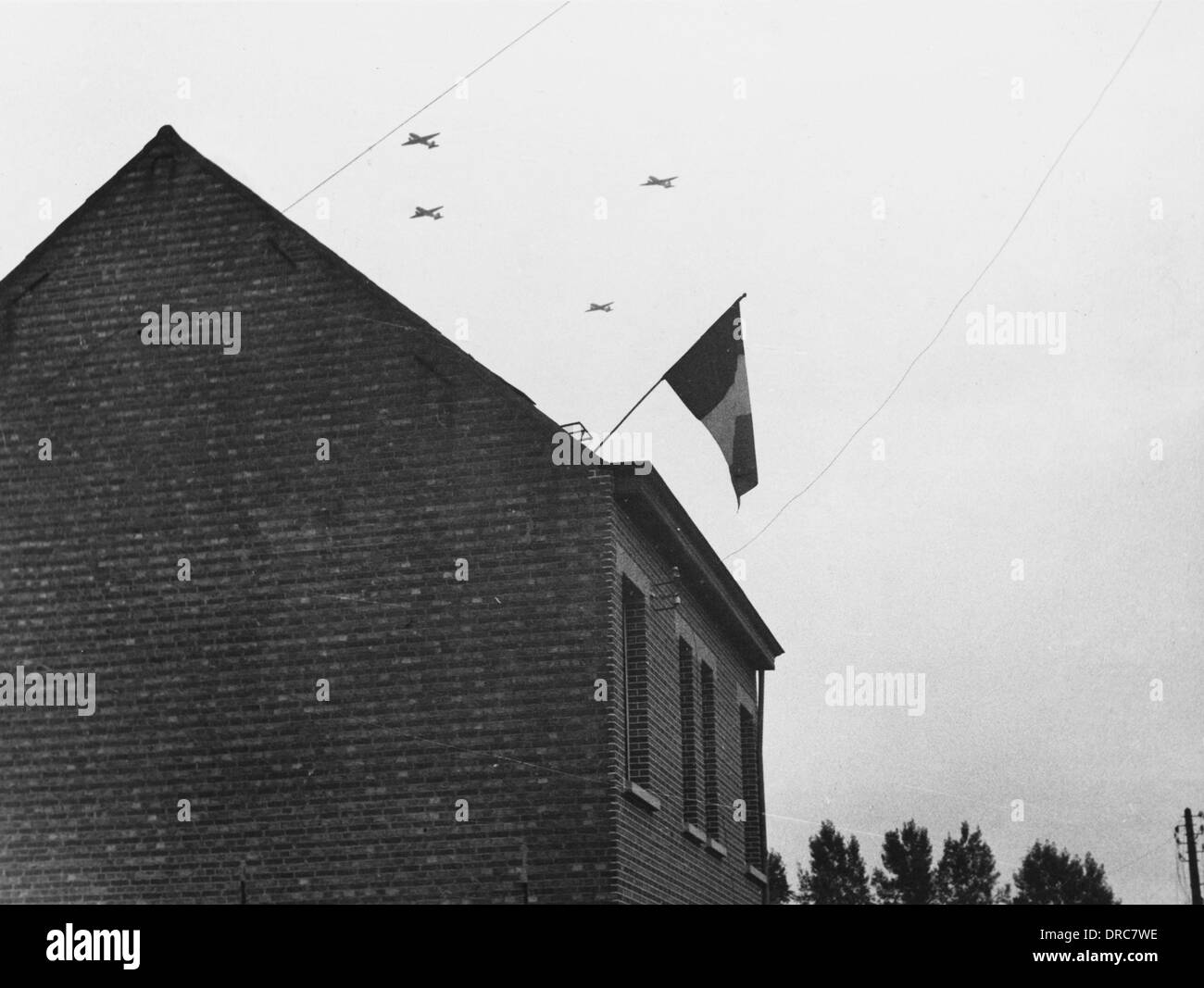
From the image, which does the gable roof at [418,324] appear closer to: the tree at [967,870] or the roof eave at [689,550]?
the roof eave at [689,550]

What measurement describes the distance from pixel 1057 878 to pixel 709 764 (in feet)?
232

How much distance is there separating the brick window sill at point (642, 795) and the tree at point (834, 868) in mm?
81964

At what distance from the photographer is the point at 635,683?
1568 centimetres

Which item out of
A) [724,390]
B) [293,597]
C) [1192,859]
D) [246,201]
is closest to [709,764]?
[724,390]

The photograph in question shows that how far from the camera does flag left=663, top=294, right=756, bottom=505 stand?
611 inches


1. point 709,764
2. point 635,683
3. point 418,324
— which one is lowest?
point 709,764

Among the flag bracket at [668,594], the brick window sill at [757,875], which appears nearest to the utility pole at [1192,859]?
the brick window sill at [757,875]

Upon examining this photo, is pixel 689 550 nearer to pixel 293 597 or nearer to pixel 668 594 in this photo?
pixel 668 594

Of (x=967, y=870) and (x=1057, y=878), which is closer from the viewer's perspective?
(x=1057, y=878)

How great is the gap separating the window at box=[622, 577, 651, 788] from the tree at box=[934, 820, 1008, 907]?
83.7 meters
